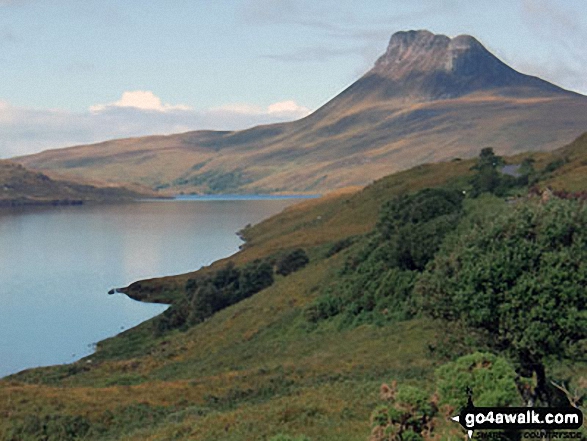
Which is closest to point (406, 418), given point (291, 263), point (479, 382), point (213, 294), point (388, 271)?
point (479, 382)

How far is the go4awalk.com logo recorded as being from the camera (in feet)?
32.1

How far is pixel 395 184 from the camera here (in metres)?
109

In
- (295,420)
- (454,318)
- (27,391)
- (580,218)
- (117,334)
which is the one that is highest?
(580,218)

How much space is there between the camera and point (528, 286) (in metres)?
18.2

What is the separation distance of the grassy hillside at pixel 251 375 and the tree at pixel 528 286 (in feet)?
3.01

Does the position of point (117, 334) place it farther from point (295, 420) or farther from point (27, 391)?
point (295, 420)

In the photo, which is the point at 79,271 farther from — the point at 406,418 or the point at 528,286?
the point at 406,418

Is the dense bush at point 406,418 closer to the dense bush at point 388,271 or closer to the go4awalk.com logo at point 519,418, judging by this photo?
the go4awalk.com logo at point 519,418

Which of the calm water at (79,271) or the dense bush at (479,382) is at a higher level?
the dense bush at (479,382)

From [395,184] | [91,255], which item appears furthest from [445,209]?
[91,255]

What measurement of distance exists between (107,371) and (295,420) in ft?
82.1

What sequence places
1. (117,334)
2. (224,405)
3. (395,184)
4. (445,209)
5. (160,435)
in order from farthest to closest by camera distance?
(395,184), (117,334), (445,209), (224,405), (160,435)

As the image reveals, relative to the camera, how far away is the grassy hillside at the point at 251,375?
64.7ft

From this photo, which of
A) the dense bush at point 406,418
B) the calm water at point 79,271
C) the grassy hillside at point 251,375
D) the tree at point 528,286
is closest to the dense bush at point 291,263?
the grassy hillside at point 251,375
